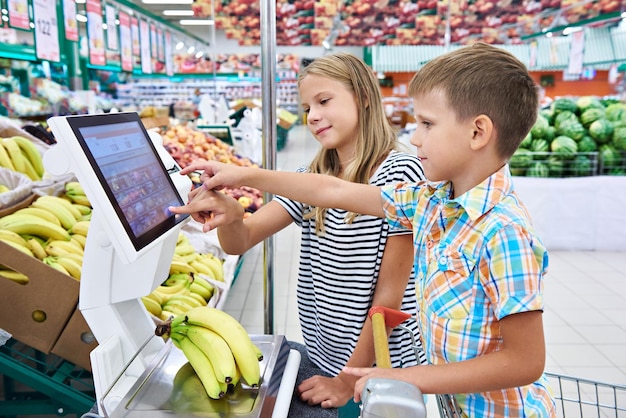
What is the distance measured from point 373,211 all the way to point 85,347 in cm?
100

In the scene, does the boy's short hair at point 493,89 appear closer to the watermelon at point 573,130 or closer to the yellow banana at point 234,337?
the yellow banana at point 234,337

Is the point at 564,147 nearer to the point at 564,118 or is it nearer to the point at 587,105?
the point at 564,118

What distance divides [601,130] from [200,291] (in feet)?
14.8

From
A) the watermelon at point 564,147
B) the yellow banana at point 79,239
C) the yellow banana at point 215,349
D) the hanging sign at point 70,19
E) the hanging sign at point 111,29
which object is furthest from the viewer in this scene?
the hanging sign at point 111,29

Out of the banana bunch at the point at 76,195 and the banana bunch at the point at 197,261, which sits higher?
the banana bunch at the point at 76,195

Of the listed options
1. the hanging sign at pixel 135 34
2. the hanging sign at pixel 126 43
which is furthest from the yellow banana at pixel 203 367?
the hanging sign at pixel 135 34

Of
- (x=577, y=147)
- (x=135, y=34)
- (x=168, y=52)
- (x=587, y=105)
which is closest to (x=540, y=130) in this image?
(x=577, y=147)

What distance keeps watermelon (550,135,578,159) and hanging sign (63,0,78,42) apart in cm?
472

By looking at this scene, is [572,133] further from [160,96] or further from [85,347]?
[160,96]

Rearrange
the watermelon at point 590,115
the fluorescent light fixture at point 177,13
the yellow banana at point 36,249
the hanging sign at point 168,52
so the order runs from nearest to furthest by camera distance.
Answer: the yellow banana at point 36,249
the watermelon at point 590,115
the hanging sign at point 168,52
the fluorescent light fixture at point 177,13

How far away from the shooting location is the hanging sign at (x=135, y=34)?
25.4ft

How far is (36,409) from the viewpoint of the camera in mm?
1907

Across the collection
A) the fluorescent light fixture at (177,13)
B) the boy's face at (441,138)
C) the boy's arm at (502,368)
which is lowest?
the boy's arm at (502,368)

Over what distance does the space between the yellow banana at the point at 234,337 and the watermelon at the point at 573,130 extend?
5213 mm
